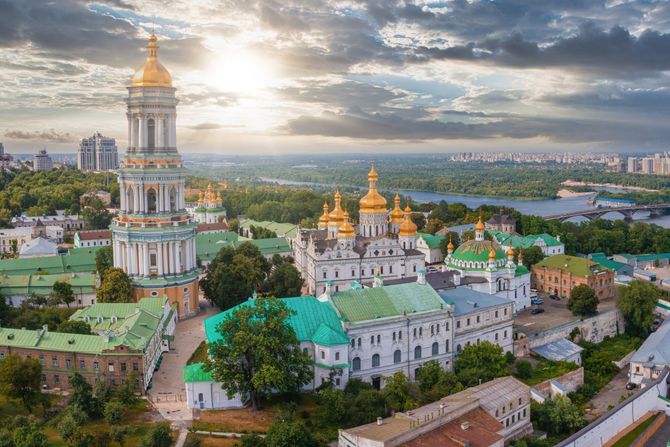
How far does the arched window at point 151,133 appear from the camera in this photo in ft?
117

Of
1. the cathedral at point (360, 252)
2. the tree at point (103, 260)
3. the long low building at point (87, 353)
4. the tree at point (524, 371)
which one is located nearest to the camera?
the long low building at point (87, 353)

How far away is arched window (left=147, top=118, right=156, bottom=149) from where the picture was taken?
3559 cm

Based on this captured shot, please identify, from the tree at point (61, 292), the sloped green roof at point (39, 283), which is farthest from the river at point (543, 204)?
the tree at point (61, 292)

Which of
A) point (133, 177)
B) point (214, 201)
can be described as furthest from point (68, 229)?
point (133, 177)

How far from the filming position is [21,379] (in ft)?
73.4

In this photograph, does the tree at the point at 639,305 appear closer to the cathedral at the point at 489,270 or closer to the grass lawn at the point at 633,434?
the cathedral at the point at 489,270

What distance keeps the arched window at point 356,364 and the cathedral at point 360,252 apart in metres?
12.2

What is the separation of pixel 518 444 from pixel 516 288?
16857 millimetres

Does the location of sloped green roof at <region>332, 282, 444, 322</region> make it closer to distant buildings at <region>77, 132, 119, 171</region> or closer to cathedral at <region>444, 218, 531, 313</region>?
cathedral at <region>444, 218, 531, 313</region>

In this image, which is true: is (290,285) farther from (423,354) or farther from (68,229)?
(68,229)

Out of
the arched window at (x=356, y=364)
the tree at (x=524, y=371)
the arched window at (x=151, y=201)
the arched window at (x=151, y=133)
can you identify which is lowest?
the tree at (x=524, y=371)

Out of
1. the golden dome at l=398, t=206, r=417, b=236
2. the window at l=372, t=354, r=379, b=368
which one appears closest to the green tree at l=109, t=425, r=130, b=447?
the window at l=372, t=354, r=379, b=368

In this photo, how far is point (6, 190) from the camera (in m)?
76.6

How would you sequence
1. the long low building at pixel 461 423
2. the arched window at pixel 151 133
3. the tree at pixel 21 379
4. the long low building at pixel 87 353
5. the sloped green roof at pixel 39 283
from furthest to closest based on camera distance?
1. the arched window at pixel 151 133
2. the sloped green roof at pixel 39 283
3. the long low building at pixel 87 353
4. the tree at pixel 21 379
5. the long low building at pixel 461 423
